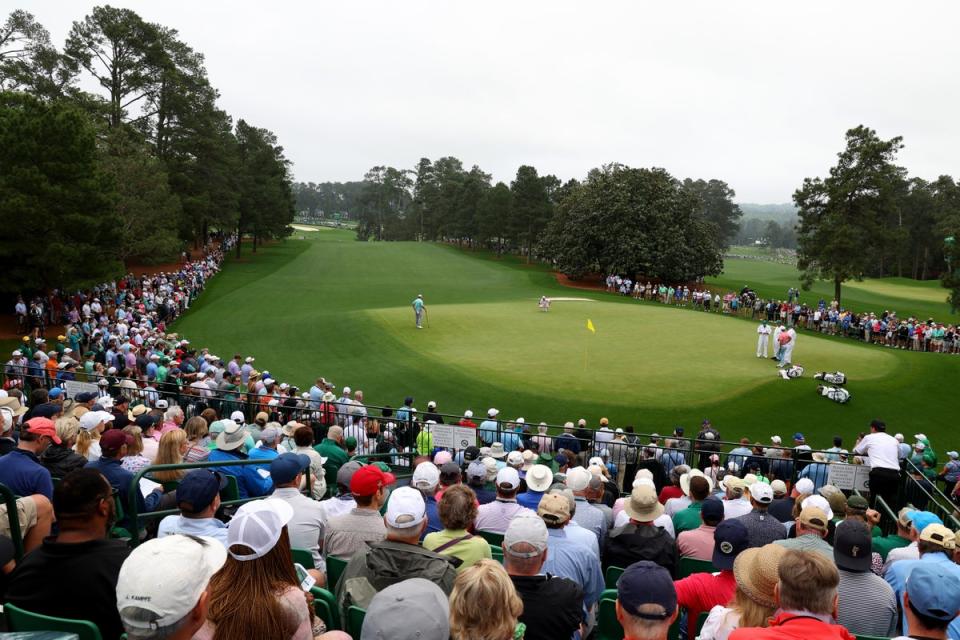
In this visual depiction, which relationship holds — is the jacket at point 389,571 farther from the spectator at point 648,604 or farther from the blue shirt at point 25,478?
the blue shirt at point 25,478

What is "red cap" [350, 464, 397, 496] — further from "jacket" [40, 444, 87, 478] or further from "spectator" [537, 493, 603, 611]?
"jacket" [40, 444, 87, 478]

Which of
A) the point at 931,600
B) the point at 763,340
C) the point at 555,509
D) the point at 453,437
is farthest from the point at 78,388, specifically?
the point at 763,340

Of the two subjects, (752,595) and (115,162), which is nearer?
(752,595)

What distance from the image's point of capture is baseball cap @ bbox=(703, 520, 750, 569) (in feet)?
16.2

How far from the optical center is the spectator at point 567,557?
5.40 metres

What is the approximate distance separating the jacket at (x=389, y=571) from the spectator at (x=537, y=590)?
0.45 m

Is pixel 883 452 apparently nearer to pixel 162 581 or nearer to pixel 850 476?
pixel 850 476

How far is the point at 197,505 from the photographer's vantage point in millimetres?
4930

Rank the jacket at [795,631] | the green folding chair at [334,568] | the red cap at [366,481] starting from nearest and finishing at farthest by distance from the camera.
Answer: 1. the jacket at [795,631]
2. the green folding chair at [334,568]
3. the red cap at [366,481]

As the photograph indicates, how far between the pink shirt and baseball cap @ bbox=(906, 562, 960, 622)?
2483mm

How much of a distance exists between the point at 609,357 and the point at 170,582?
24.0 metres

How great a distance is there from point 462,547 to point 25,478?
4.34 metres

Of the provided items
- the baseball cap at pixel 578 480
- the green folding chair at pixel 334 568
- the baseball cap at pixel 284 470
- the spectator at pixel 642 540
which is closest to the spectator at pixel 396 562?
the green folding chair at pixel 334 568

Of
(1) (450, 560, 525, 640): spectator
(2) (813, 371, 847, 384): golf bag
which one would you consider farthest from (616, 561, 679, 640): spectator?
(2) (813, 371, 847, 384): golf bag
